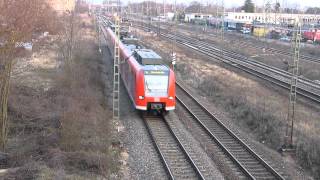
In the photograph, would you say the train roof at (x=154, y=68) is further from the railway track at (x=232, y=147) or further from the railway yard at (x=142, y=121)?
the railway track at (x=232, y=147)

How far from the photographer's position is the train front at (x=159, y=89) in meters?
21.5

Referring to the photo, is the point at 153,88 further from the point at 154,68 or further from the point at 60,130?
the point at 60,130

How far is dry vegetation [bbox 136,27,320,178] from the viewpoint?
1748cm

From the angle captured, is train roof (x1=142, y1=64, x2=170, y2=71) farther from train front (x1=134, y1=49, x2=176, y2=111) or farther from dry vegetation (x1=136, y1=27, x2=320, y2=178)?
dry vegetation (x1=136, y1=27, x2=320, y2=178)

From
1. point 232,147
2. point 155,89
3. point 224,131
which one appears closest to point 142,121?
point 155,89

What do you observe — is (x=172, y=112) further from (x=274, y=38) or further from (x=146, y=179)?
(x=274, y=38)

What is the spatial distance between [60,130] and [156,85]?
258 inches

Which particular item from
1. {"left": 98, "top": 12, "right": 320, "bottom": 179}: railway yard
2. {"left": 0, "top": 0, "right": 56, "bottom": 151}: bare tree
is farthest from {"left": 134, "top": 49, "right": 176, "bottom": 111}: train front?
{"left": 0, "top": 0, "right": 56, "bottom": 151}: bare tree

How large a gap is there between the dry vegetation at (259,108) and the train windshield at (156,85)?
154 inches

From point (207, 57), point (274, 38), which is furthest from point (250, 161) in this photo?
point (274, 38)

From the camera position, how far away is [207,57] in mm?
50875

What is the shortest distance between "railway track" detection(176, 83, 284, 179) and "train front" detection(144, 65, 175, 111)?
172cm

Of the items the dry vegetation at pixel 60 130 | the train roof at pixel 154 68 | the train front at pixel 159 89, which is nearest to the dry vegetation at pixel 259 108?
the train front at pixel 159 89

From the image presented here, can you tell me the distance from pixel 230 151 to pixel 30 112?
9.02m
